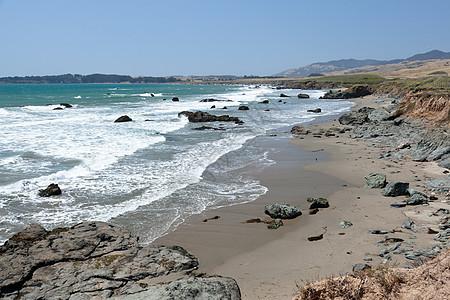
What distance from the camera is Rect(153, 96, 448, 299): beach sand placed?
6.64m

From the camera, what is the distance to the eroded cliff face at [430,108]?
22.1 metres

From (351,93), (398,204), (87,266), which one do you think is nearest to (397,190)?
(398,204)

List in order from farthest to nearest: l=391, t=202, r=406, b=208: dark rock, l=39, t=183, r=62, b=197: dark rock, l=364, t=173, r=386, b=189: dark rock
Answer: l=364, t=173, r=386, b=189: dark rock, l=39, t=183, r=62, b=197: dark rock, l=391, t=202, r=406, b=208: dark rock

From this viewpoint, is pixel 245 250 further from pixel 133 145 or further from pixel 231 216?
pixel 133 145

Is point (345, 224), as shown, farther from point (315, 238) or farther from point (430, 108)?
point (430, 108)

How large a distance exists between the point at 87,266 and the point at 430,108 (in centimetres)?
2576

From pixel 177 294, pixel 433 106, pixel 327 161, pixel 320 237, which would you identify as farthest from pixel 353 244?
pixel 433 106

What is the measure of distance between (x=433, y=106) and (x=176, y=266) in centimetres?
2431

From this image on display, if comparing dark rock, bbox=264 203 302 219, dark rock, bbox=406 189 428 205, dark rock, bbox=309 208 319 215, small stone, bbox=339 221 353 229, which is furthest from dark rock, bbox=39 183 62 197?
dark rock, bbox=406 189 428 205

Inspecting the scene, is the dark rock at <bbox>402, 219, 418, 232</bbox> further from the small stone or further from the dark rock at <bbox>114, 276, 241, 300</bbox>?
the dark rock at <bbox>114, 276, 241, 300</bbox>

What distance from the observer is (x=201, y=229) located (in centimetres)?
918

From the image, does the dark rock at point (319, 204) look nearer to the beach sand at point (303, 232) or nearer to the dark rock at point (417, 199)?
the beach sand at point (303, 232)

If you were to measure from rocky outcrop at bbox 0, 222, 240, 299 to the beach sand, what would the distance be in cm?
85

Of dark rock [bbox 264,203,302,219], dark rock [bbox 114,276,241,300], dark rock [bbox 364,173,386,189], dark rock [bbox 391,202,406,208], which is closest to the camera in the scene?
dark rock [bbox 114,276,241,300]
